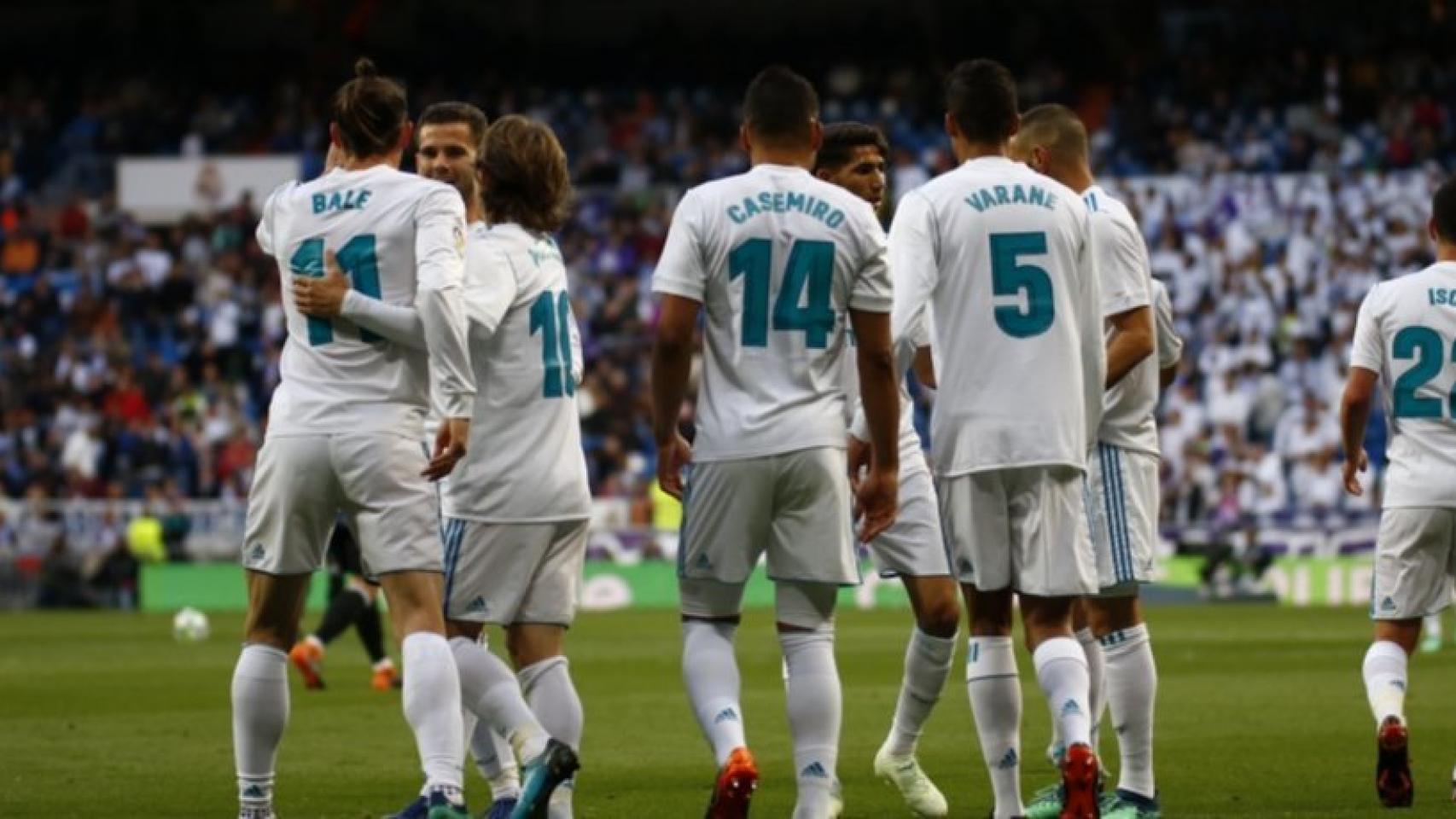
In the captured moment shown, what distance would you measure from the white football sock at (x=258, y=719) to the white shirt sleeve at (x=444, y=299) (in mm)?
1032

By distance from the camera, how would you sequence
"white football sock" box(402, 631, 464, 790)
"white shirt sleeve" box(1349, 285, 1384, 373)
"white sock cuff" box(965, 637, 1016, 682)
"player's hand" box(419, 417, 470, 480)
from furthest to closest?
"white shirt sleeve" box(1349, 285, 1384, 373)
"white sock cuff" box(965, 637, 1016, 682)
"white football sock" box(402, 631, 464, 790)
"player's hand" box(419, 417, 470, 480)

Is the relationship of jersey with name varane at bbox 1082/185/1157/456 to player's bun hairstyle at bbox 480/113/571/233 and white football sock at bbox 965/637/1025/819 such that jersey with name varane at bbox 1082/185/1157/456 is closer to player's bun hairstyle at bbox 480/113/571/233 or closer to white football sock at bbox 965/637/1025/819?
white football sock at bbox 965/637/1025/819

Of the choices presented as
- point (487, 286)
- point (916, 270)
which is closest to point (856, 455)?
point (916, 270)

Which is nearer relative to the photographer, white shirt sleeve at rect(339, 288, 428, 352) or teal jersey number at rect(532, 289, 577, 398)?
white shirt sleeve at rect(339, 288, 428, 352)

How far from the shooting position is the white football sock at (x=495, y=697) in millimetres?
8133

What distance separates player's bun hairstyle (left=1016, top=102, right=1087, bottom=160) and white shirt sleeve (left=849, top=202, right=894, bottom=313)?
1.48 meters

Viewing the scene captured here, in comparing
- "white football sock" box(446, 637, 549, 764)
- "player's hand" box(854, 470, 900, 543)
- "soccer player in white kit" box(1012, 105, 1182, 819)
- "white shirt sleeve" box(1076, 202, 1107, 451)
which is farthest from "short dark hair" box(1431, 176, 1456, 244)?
"white football sock" box(446, 637, 549, 764)

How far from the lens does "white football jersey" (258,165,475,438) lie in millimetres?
8023

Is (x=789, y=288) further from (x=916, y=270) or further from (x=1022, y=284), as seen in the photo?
(x=1022, y=284)

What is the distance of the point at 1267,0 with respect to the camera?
42.2m

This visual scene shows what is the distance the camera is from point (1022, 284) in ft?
27.1

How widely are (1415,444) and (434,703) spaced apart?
4.10 m

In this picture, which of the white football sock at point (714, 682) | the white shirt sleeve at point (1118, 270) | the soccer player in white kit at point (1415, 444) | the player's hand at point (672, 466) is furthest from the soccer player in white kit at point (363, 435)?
the soccer player in white kit at point (1415, 444)

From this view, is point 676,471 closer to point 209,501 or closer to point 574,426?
point 574,426
